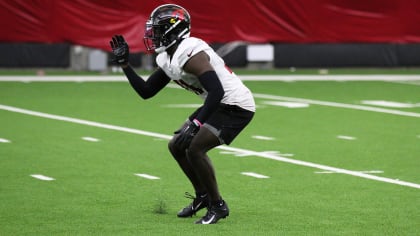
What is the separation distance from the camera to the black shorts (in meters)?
8.77

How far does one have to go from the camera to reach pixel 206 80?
27.8 feet

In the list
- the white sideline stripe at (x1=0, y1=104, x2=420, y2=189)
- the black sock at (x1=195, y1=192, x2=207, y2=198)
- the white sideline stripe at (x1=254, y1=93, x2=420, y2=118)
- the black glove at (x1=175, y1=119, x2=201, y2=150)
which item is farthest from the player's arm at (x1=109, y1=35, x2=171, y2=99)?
the white sideline stripe at (x1=254, y1=93, x2=420, y2=118)

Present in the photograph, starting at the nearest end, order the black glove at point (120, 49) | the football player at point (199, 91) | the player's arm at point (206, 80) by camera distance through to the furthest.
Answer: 1. the player's arm at point (206, 80)
2. the football player at point (199, 91)
3. the black glove at point (120, 49)

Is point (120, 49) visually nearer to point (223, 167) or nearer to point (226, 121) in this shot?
point (226, 121)

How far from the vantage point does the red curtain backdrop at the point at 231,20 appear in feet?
86.8

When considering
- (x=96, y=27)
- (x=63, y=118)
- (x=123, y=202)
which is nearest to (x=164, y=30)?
(x=123, y=202)

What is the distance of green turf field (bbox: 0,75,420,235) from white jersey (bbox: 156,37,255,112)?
0.94 m

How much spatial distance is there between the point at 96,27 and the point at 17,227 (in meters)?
18.4

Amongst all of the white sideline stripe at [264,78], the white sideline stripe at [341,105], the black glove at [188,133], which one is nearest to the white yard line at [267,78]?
the white sideline stripe at [264,78]

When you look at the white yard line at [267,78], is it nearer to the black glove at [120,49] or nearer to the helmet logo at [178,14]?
the black glove at [120,49]

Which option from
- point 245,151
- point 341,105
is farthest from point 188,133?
point 341,105

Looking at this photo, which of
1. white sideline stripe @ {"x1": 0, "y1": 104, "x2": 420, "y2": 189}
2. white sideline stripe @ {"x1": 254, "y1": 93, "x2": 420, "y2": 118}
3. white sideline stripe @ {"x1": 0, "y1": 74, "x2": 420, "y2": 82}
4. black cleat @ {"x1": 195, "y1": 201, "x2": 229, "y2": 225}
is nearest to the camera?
black cleat @ {"x1": 195, "y1": 201, "x2": 229, "y2": 225}

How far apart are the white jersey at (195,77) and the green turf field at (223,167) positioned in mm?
940

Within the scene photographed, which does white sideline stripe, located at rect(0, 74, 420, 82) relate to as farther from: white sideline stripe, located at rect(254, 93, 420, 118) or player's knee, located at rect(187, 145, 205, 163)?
player's knee, located at rect(187, 145, 205, 163)
